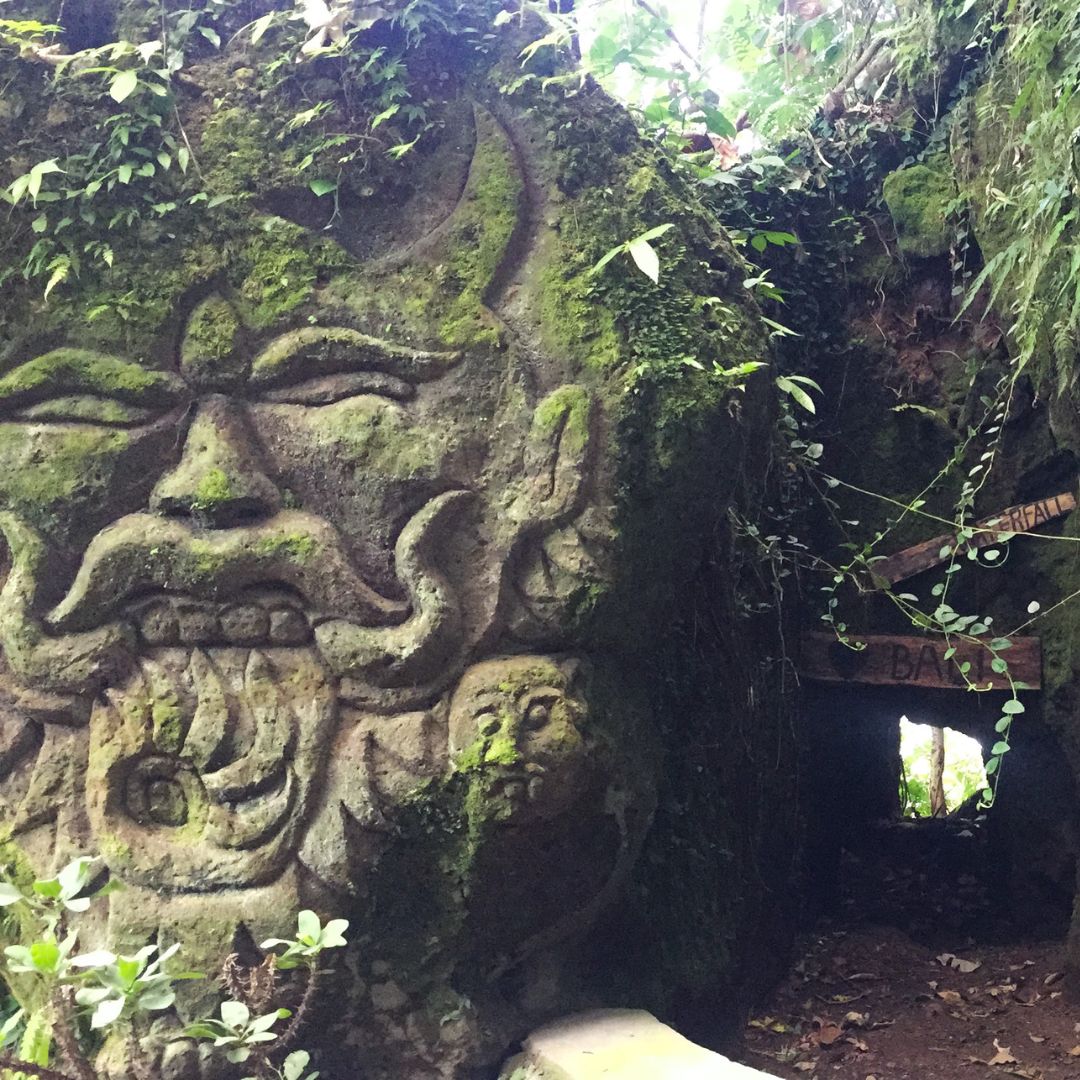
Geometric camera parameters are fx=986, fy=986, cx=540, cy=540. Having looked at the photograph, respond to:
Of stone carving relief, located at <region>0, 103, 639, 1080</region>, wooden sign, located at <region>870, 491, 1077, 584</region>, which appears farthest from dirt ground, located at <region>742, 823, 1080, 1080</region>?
stone carving relief, located at <region>0, 103, 639, 1080</region>

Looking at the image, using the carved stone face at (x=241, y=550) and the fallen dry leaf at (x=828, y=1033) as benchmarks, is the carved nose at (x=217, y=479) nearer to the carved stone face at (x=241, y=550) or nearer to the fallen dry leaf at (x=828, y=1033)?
the carved stone face at (x=241, y=550)

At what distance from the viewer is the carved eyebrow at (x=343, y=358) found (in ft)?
8.74

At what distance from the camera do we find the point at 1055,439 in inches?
171

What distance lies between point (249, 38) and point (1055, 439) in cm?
359

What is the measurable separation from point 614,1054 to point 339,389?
72.9 inches

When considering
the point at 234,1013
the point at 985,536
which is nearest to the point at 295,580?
the point at 234,1013

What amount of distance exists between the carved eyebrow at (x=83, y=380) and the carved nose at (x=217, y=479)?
5.4 inches

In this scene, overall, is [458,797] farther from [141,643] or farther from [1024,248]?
[1024,248]

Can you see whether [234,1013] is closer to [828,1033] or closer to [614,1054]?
[614,1054]

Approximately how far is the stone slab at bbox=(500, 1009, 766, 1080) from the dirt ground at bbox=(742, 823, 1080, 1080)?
1.18 m

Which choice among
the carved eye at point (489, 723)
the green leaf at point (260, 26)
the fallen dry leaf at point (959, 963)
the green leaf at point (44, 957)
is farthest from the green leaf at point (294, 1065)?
the fallen dry leaf at point (959, 963)

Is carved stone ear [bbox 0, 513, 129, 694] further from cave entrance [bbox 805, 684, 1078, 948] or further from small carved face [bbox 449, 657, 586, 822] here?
cave entrance [bbox 805, 684, 1078, 948]

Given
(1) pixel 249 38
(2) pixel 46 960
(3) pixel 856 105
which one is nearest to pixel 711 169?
(3) pixel 856 105

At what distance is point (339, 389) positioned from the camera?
2676 mm
